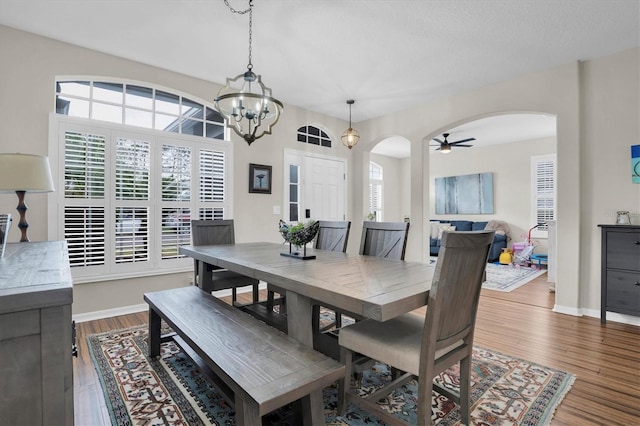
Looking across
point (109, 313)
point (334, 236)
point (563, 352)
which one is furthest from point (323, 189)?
point (563, 352)

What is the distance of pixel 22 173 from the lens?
2.28 m

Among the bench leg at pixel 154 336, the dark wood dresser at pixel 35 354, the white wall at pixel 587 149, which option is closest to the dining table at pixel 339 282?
the bench leg at pixel 154 336

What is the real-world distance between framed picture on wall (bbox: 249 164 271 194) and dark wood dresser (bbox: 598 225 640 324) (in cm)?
394

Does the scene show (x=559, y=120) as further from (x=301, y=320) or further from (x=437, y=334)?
(x=301, y=320)

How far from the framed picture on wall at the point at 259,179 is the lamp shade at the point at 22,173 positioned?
2383mm

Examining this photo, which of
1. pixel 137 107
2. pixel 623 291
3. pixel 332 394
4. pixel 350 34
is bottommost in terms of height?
pixel 332 394

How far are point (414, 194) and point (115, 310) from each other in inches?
165

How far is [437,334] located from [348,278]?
0.51 metres

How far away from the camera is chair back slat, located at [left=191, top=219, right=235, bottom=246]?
339 cm

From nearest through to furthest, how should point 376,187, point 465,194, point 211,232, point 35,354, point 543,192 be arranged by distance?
1. point 35,354
2. point 211,232
3. point 543,192
4. point 465,194
5. point 376,187

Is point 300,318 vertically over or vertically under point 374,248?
under

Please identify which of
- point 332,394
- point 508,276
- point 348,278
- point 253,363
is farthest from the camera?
point 508,276

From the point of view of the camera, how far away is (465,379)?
1685 mm

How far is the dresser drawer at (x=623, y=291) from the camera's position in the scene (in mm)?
3051
